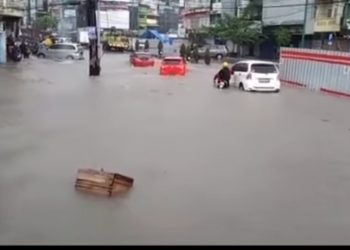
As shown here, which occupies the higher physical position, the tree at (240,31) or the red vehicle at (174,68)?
the tree at (240,31)

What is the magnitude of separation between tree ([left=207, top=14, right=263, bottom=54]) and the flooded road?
32.9 meters

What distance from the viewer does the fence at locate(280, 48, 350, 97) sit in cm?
2339

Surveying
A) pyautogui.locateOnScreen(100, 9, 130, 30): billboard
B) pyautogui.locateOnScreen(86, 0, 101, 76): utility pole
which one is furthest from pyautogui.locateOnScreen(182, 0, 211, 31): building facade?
pyautogui.locateOnScreen(86, 0, 101, 76): utility pole

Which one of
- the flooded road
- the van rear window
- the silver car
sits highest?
the van rear window

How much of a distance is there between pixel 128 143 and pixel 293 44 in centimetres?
3899

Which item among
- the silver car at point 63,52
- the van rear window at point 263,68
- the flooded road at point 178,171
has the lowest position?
the silver car at point 63,52

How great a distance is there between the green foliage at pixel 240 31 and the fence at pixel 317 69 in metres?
21.9

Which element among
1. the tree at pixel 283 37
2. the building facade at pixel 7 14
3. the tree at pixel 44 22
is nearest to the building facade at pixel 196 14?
the tree at pixel 283 37

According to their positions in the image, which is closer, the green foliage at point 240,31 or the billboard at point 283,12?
the billboard at point 283,12

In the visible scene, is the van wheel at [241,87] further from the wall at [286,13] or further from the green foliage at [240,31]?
the green foliage at [240,31]

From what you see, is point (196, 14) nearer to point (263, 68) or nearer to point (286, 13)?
point (286, 13)

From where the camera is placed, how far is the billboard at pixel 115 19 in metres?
96.6

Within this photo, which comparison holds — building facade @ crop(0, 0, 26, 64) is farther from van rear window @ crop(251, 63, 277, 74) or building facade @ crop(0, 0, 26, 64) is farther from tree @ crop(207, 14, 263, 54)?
van rear window @ crop(251, 63, 277, 74)

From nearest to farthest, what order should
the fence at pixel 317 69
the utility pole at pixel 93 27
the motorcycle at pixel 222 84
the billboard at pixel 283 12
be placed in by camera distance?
1. the fence at pixel 317 69
2. the motorcycle at pixel 222 84
3. the utility pole at pixel 93 27
4. the billboard at pixel 283 12
